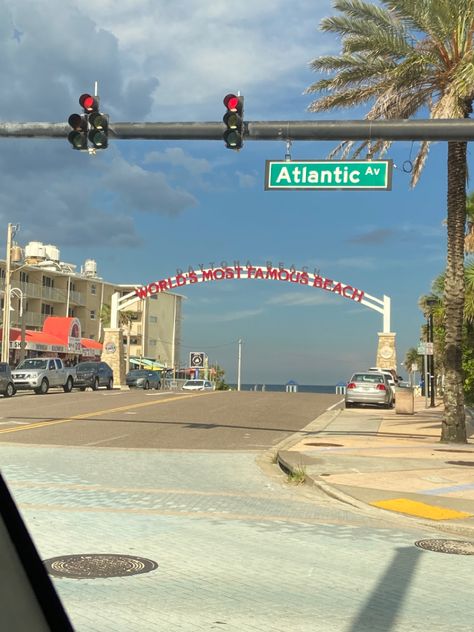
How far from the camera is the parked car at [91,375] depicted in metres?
44.9

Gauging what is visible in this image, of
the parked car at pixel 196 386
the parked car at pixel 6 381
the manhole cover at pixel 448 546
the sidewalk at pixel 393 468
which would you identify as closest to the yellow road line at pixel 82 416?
the sidewalk at pixel 393 468

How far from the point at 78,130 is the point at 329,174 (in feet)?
14.5

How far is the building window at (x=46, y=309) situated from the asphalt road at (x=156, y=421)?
163ft

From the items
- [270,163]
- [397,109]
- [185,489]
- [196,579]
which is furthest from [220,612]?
[397,109]

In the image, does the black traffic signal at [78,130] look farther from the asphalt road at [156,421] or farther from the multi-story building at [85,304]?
the multi-story building at [85,304]

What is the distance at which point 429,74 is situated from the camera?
17.4 meters

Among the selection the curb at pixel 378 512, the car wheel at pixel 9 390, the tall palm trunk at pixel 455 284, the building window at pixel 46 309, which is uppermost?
the building window at pixel 46 309

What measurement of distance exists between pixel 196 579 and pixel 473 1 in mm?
14373

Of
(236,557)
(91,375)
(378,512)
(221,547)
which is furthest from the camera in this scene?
(91,375)

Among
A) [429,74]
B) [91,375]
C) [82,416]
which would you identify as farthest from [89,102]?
[91,375]

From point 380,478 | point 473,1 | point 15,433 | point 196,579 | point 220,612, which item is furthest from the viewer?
point 15,433

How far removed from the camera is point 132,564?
6422mm

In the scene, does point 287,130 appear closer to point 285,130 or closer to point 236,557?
point 285,130

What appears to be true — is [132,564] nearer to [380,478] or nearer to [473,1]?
[380,478]
